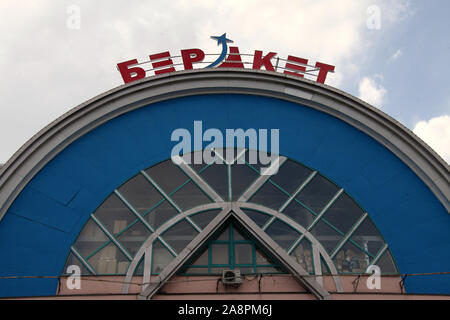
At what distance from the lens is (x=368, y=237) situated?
1672cm

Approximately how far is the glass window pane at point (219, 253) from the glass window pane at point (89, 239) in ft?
15.3

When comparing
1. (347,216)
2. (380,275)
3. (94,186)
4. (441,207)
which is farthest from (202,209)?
(441,207)

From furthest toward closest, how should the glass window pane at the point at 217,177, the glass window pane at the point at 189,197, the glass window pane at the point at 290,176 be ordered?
the glass window pane at the point at 290,176 → the glass window pane at the point at 217,177 → the glass window pane at the point at 189,197

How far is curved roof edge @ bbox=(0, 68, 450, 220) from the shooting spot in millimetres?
17266

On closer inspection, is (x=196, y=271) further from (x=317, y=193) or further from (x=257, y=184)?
(x=317, y=193)

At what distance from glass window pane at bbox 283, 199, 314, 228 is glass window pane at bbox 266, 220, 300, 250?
510 millimetres

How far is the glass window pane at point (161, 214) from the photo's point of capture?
16844 millimetres

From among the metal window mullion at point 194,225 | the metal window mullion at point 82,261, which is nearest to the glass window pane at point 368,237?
the metal window mullion at point 194,225

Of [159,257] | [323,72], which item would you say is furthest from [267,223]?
[323,72]

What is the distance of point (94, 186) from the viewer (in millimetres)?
17344

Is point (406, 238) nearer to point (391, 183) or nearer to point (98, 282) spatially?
point (391, 183)

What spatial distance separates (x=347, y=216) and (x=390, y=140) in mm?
4316

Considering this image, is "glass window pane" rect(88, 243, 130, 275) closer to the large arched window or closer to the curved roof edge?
the large arched window

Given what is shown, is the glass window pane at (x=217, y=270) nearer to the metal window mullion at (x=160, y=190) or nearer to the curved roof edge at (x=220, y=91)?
the metal window mullion at (x=160, y=190)
